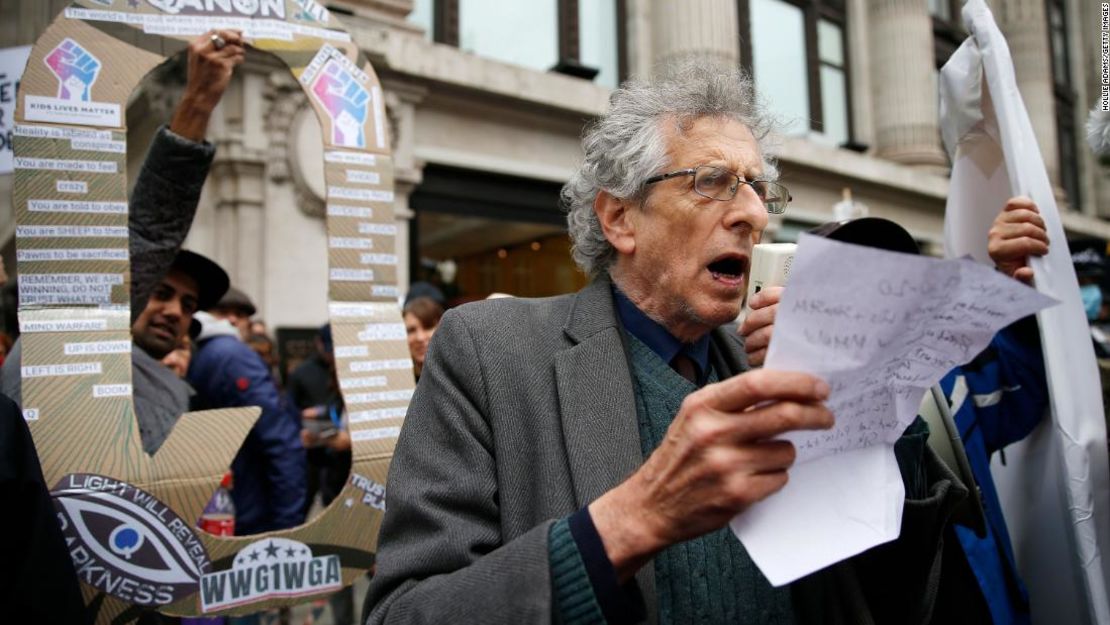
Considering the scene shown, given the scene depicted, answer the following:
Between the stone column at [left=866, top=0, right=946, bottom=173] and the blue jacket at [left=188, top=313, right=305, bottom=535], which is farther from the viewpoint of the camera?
the stone column at [left=866, top=0, right=946, bottom=173]

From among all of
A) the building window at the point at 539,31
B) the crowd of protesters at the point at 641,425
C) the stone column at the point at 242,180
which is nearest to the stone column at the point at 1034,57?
the building window at the point at 539,31

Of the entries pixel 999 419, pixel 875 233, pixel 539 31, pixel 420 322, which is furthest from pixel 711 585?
pixel 539 31

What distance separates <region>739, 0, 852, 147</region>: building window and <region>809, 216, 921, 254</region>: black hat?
34.6 feet

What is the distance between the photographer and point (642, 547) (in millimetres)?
1034

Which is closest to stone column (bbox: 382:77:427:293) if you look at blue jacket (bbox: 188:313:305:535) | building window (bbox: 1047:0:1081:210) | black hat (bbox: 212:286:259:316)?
black hat (bbox: 212:286:259:316)

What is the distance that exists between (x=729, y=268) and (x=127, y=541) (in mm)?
1448

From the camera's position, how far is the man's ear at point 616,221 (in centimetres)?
166

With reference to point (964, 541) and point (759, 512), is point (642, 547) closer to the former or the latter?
point (759, 512)

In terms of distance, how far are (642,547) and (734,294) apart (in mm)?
661

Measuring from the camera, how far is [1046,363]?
6.34 feet

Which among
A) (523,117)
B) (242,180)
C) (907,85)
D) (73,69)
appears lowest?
(73,69)

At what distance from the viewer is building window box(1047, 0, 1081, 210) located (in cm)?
1762

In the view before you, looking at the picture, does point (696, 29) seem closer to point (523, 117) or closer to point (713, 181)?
point (523, 117)

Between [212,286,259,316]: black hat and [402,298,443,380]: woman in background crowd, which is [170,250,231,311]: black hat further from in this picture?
[212,286,259,316]: black hat
